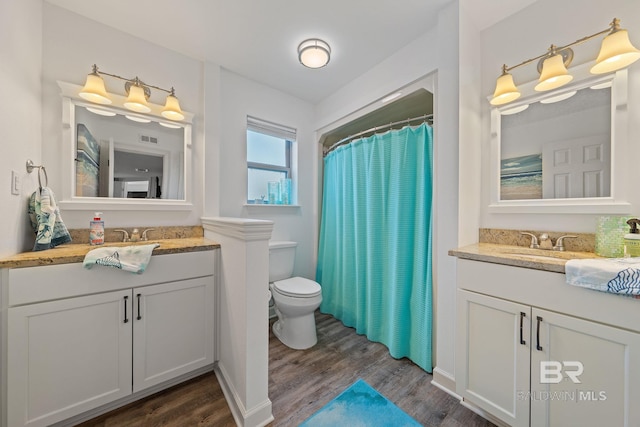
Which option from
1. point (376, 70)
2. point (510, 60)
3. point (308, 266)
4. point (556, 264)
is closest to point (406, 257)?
Answer: point (556, 264)

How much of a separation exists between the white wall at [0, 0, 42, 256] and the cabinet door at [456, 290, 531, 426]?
7.69ft

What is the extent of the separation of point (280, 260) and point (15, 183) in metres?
1.72

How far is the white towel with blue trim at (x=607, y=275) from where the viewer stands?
79cm

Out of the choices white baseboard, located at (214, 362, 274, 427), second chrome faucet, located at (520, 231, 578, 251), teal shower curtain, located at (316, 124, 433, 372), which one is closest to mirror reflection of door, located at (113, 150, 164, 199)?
white baseboard, located at (214, 362, 274, 427)

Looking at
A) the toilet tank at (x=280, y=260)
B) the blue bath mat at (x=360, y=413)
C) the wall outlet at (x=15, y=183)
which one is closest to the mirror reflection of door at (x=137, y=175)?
the wall outlet at (x=15, y=183)

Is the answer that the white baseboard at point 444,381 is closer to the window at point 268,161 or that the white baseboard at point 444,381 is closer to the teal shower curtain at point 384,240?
the teal shower curtain at point 384,240

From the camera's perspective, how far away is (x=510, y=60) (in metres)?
1.50

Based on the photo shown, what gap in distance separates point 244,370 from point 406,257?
132 cm

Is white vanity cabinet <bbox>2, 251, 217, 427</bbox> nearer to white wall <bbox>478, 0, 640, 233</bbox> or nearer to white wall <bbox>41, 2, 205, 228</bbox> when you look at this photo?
white wall <bbox>41, 2, 205, 228</bbox>

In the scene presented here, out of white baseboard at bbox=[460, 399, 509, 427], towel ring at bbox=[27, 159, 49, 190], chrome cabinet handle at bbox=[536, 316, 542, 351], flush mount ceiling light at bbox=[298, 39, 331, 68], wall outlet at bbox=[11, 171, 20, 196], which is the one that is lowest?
white baseboard at bbox=[460, 399, 509, 427]

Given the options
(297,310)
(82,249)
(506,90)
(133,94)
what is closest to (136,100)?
(133,94)

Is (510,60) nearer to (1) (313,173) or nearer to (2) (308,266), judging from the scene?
(1) (313,173)

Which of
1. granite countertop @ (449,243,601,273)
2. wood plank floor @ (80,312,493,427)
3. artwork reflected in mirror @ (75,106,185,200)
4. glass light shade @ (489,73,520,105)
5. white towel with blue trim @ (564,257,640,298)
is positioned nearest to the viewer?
white towel with blue trim @ (564,257,640,298)

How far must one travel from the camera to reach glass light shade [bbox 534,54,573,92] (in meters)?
1.18
